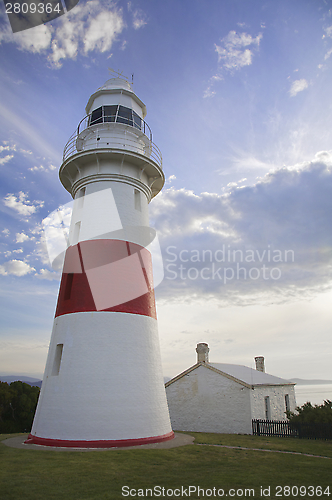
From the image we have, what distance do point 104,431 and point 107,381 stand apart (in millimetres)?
1738

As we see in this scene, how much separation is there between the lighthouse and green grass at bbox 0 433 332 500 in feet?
4.53

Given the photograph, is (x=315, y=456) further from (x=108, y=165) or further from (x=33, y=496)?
(x=108, y=165)

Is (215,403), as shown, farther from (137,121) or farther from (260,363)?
(137,121)

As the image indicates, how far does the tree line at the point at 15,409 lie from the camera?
24.8 metres

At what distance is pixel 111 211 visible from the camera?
15.4 metres

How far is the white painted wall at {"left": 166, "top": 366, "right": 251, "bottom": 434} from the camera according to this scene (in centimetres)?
1942

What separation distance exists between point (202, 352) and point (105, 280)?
38.7 feet

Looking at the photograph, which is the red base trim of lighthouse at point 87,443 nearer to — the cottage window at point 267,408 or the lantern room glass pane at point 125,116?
the cottage window at point 267,408

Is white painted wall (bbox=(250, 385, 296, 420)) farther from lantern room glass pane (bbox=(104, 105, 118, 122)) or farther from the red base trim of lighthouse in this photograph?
lantern room glass pane (bbox=(104, 105, 118, 122))

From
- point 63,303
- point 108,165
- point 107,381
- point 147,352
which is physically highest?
point 108,165

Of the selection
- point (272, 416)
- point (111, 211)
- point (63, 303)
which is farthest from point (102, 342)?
point (272, 416)

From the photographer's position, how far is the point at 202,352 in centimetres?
2259

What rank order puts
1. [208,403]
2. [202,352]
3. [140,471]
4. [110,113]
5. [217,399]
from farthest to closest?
[202,352] < [208,403] < [217,399] < [110,113] < [140,471]

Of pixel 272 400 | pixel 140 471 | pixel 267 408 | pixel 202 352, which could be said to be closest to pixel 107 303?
pixel 140 471
